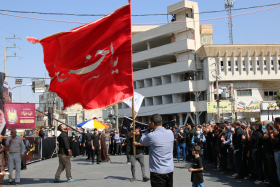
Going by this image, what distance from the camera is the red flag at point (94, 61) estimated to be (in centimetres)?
877

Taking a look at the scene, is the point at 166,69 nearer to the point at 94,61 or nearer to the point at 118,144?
the point at 118,144

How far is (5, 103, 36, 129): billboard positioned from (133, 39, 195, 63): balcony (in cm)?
3007

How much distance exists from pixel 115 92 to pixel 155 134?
11.2ft

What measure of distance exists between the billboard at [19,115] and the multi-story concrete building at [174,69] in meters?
29.1

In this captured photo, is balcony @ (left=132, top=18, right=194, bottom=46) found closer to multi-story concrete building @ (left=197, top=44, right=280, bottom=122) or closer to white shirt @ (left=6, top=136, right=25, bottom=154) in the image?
multi-story concrete building @ (left=197, top=44, right=280, bottom=122)

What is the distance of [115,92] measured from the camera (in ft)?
28.7

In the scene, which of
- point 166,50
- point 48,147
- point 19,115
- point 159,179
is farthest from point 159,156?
point 166,50

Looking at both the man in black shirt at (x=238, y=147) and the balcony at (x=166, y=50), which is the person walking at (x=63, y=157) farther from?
the balcony at (x=166, y=50)

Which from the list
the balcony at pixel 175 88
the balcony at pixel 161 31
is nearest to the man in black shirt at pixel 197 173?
the balcony at pixel 175 88

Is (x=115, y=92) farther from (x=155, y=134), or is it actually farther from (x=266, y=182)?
(x=266, y=182)

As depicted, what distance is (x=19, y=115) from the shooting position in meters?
17.7

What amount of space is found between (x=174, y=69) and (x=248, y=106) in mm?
11770

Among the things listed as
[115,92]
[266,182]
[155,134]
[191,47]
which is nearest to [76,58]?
[115,92]

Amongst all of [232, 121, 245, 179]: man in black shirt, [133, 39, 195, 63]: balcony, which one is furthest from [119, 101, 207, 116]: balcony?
[232, 121, 245, 179]: man in black shirt
